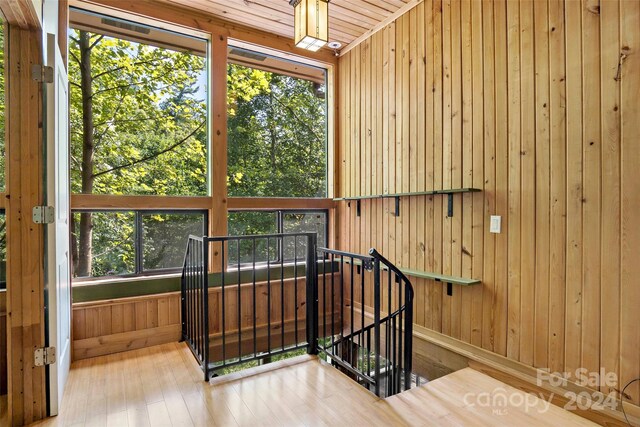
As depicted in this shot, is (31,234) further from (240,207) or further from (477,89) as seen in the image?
(477,89)

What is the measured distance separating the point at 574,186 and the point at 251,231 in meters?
2.82

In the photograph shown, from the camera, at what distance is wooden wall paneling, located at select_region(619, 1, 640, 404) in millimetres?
1929

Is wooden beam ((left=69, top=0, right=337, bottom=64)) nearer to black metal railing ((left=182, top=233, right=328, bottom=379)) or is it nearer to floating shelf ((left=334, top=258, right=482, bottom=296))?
black metal railing ((left=182, top=233, right=328, bottom=379))

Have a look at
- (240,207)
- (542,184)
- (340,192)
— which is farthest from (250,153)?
(542,184)

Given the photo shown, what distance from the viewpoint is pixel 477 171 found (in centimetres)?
275

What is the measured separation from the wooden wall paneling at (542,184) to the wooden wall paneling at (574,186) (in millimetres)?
122

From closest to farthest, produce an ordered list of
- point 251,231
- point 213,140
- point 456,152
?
point 456,152 → point 213,140 → point 251,231

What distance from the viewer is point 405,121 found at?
133 inches

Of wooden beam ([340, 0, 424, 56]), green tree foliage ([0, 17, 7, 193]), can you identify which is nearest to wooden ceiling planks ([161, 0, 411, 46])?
wooden beam ([340, 0, 424, 56])

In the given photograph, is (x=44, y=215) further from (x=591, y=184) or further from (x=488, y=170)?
(x=591, y=184)

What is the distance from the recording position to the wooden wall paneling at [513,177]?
2.48 m

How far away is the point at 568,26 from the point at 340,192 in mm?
2619

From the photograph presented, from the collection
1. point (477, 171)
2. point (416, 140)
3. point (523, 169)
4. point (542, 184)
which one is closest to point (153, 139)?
point (416, 140)

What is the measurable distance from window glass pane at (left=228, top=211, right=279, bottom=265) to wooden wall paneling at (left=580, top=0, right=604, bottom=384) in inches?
100
